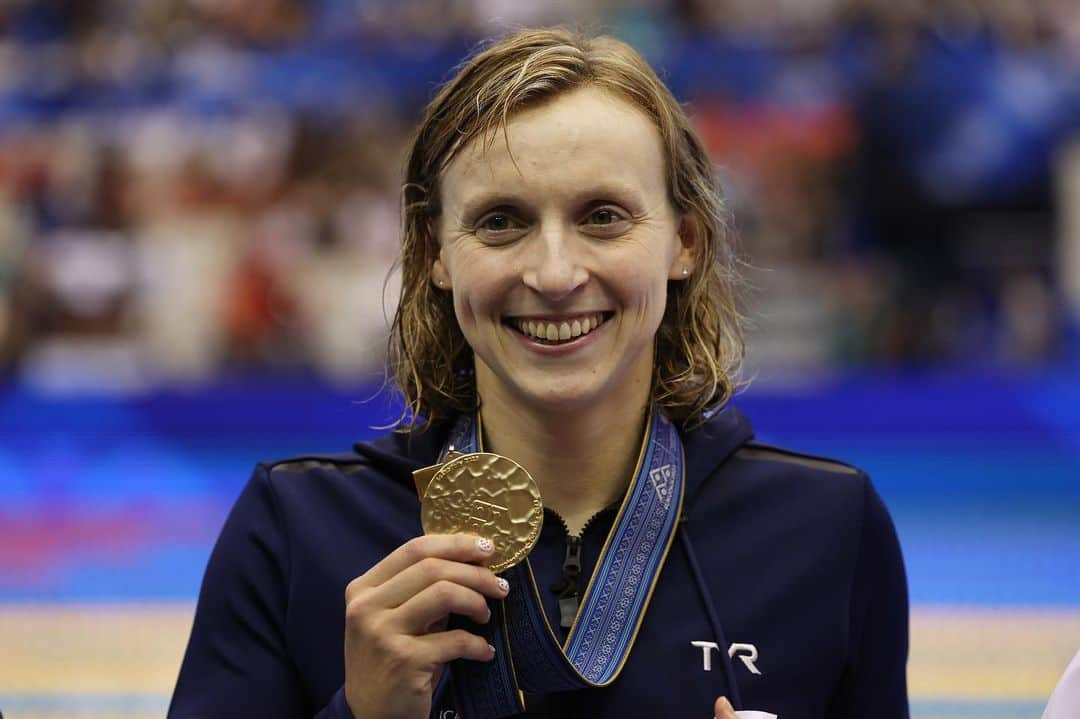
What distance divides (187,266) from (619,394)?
7.08 meters

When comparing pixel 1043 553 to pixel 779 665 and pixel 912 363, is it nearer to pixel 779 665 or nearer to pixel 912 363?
pixel 912 363

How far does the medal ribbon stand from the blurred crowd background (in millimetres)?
6410

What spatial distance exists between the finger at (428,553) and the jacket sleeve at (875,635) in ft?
1.73

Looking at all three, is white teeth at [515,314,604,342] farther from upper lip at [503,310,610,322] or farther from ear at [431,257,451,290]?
ear at [431,257,451,290]

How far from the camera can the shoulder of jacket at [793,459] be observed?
1987 mm

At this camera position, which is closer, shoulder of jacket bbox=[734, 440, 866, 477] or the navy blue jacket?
the navy blue jacket

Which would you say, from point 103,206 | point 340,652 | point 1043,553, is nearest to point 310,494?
point 340,652

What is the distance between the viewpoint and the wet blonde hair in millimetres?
1847

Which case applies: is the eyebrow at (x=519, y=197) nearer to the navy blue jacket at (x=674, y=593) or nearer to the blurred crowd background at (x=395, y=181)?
the navy blue jacket at (x=674, y=593)

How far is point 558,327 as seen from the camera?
1776mm

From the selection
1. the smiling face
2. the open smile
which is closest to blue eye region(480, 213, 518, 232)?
the smiling face

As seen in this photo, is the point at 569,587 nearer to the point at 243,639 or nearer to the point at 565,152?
the point at 243,639

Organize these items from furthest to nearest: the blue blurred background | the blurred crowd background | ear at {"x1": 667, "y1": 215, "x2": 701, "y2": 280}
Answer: the blurred crowd background
the blue blurred background
ear at {"x1": 667, "y1": 215, "x2": 701, "y2": 280}

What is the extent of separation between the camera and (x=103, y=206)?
8.95 metres
